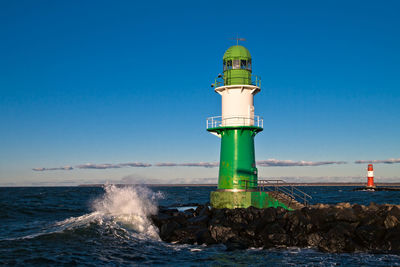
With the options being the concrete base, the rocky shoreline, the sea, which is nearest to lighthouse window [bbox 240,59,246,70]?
the concrete base

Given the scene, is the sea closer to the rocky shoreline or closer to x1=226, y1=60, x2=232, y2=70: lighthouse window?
the rocky shoreline

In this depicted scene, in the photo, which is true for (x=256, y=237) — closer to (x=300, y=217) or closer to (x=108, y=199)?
(x=300, y=217)

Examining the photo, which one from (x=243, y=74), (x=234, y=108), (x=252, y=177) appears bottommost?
(x=252, y=177)

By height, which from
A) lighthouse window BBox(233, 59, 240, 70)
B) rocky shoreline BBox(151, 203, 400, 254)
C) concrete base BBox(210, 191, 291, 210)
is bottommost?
rocky shoreline BBox(151, 203, 400, 254)

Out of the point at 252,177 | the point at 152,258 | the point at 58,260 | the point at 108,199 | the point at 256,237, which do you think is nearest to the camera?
the point at 58,260

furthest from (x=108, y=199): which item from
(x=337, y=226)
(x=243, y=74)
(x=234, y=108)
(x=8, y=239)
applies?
(x=337, y=226)

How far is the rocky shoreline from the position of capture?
14.7 metres

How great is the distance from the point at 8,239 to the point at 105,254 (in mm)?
4635

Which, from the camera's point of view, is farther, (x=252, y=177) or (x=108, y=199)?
(x=108, y=199)

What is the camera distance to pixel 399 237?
1455 cm

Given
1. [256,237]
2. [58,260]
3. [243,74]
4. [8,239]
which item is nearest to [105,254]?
[58,260]

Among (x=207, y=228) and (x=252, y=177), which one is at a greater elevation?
(x=252, y=177)

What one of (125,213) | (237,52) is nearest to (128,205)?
(125,213)

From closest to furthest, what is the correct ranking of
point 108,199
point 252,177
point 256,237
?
point 256,237 → point 252,177 → point 108,199
